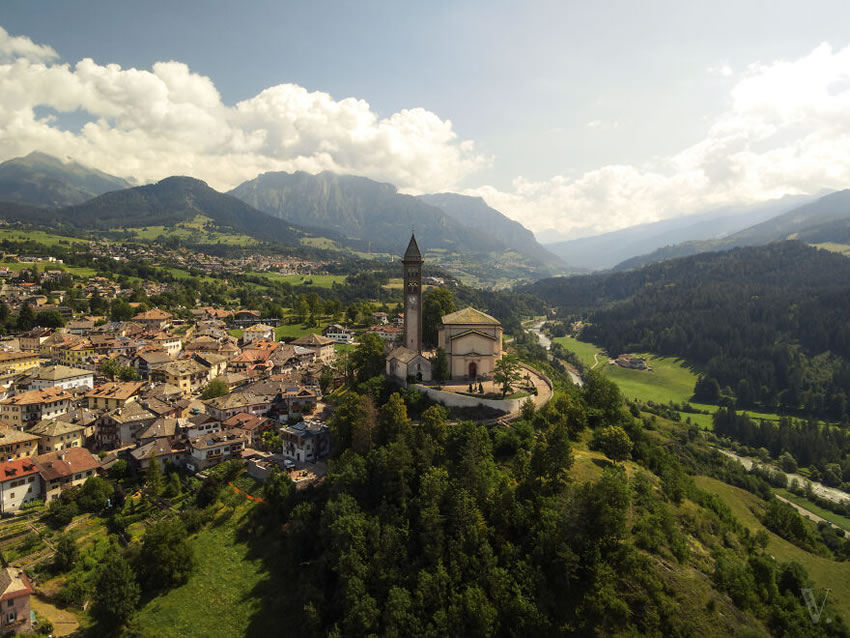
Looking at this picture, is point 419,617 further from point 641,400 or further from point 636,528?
point 641,400

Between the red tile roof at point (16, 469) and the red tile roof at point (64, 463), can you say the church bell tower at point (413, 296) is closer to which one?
the red tile roof at point (64, 463)

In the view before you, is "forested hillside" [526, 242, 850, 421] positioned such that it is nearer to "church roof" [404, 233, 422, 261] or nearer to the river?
the river

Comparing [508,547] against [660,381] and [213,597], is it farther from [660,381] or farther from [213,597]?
[660,381]

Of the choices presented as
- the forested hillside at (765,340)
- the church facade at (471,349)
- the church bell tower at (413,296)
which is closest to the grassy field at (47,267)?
the church bell tower at (413,296)

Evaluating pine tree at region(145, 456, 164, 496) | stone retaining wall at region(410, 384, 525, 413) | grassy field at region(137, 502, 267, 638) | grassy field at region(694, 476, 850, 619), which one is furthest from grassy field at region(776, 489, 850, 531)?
pine tree at region(145, 456, 164, 496)

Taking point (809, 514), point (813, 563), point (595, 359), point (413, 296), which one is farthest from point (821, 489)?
point (595, 359)

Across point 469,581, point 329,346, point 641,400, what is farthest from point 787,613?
point 641,400
